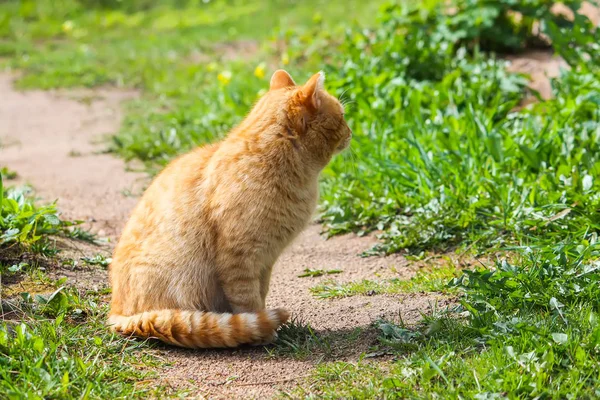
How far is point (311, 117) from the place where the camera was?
12.6ft

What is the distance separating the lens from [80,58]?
35.5ft

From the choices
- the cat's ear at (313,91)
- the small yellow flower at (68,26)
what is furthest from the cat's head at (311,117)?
the small yellow flower at (68,26)

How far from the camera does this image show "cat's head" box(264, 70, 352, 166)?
150 inches

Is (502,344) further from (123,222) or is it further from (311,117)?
(123,222)

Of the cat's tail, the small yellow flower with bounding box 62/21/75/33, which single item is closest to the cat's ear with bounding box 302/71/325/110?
the cat's tail

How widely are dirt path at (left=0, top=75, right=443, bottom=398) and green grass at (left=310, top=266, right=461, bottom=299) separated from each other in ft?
0.26

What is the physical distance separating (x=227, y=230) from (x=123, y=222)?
2151 millimetres

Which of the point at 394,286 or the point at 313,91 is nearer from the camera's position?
the point at 313,91

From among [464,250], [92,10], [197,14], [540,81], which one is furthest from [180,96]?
[92,10]

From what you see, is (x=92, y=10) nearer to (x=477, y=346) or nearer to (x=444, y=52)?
(x=444, y=52)

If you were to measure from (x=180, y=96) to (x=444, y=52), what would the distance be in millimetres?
3309

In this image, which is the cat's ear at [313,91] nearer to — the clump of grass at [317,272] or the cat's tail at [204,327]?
the cat's tail at [204,327]

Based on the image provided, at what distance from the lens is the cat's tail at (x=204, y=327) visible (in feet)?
11.3

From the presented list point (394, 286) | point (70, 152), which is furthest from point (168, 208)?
point (70, 152)
